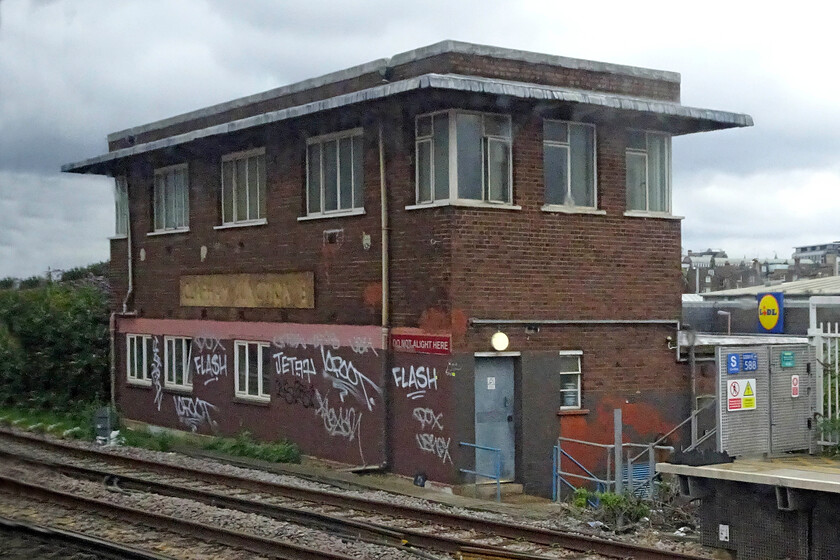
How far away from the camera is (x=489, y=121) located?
16.9 meters

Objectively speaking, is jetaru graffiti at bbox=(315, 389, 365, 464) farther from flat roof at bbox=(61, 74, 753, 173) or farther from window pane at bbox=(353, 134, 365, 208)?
flat roof at bbox=(61, 74, 753, 173)

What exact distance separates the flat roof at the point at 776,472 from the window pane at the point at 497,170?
21.1ft

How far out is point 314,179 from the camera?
19.7 metres

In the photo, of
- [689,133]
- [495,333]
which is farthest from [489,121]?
[689,133]

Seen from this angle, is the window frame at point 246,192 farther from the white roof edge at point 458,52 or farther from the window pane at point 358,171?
the window pane at point 358,171

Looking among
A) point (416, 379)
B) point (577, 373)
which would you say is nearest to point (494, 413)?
point (416, 379)

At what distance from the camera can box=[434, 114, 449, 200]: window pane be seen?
16.7 metres

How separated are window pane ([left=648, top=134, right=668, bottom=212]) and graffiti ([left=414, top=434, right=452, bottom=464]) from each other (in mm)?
6003

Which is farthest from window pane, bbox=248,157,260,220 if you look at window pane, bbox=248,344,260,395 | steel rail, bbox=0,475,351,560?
steel rail, bbox=0,475,351,560

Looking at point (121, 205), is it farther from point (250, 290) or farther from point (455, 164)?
point (455, 164)

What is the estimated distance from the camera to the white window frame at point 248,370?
2103 centimetres

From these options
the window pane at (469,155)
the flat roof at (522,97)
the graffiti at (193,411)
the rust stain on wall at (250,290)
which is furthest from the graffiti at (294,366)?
the window pane at (469,155)

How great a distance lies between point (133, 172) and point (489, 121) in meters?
12.2

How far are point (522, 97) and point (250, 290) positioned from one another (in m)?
7.88
